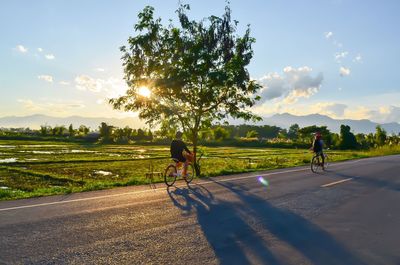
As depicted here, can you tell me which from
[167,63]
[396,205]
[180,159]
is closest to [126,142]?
[167,63]

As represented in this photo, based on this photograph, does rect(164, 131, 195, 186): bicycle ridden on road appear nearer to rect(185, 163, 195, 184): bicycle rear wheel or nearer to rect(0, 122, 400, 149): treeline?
rect(185, 163, 195, 184): bicycle rear wheel

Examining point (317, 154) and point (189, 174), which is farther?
point (317, 154)

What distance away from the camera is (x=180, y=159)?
14.0 m

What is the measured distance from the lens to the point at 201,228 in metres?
7.45

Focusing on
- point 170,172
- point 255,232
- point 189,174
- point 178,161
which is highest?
point 178,161

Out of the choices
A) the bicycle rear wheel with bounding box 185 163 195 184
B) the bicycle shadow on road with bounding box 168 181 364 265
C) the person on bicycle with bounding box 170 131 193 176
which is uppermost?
the person on bicycle with bounding box 170 131 193 176

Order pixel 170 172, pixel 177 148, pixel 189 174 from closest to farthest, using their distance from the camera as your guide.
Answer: pixel 170 172
pixel 177 148
pixel 189 174

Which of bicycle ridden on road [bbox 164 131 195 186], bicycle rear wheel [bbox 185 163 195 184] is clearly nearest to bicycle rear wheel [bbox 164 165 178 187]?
bicycle ridden on road [bbox 164 131 195 186]

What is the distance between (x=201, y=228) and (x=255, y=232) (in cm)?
107

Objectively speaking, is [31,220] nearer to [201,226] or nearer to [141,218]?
[141,218]

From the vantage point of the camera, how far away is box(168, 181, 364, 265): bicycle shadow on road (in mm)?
5930

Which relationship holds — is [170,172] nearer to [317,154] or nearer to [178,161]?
[178,161]

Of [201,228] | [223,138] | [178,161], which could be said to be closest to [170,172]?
[178,161]

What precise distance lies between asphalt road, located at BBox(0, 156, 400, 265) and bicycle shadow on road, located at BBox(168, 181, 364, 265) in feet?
0.06
